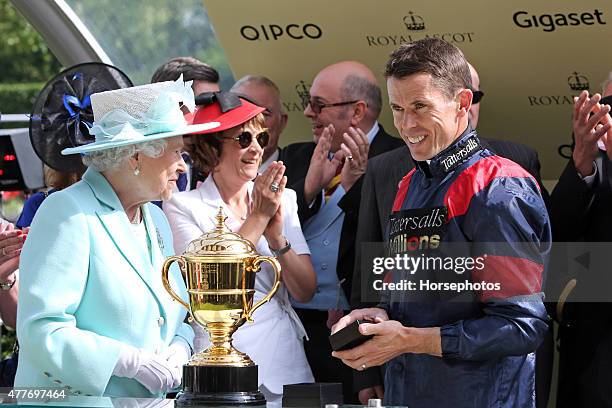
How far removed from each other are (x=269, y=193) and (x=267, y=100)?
1.15m

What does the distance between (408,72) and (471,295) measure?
72cm

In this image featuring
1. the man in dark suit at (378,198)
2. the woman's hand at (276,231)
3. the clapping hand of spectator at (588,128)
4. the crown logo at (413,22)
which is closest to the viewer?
the clapping hand of spectator at (588,128)

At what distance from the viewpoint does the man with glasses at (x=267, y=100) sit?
6.44 meters

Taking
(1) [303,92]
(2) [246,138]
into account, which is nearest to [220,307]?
(2) [246,138]

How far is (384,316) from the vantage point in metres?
4.14

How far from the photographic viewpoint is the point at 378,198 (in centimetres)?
536

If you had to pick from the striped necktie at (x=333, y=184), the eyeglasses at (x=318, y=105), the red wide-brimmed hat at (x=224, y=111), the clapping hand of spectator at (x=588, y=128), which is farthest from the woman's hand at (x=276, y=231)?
the clapping hand of spectator at (x=588, y=128)

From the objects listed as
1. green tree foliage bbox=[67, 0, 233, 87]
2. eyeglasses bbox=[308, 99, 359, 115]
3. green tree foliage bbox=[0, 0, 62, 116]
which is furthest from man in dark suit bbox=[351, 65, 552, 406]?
green tree foliage bbox=[0, 0, 62, 116]

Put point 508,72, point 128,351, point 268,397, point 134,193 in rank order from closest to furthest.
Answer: point 128,351 < point 134,193 < point 268,397 < point 508,72

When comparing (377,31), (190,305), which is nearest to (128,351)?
(190,305)

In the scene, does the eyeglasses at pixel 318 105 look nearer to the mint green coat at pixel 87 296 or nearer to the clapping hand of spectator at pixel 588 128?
the clapping hand of spectator at pixel 588 128

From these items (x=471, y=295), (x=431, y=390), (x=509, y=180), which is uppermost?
(x=509, y=180)

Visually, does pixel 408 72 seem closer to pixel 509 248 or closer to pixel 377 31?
pixel 509 248

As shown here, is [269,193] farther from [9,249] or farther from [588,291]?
[588,291]
